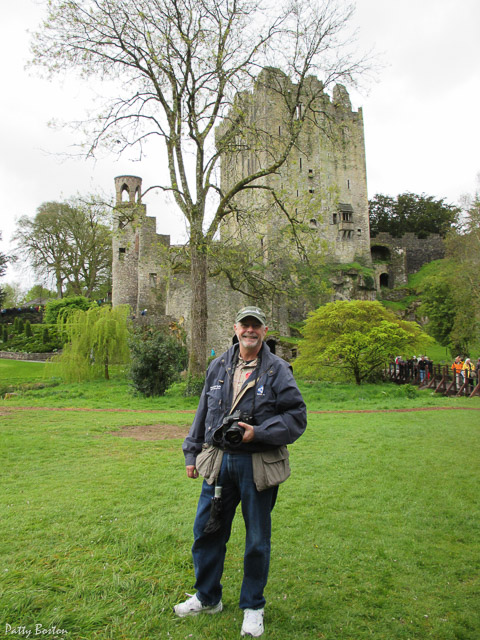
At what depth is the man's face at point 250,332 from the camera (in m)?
3.01

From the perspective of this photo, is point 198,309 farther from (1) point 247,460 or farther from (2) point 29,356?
(2) point 29,356

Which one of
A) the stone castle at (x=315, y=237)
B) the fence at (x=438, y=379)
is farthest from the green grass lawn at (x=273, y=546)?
the stone castle at (x=315, y=237)

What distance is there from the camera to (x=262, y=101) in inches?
1495

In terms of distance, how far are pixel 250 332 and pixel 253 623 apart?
1623 millimetres

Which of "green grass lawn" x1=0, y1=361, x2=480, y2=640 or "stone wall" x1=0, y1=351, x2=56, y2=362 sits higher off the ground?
"stone wall" x1=0, y1=351, x2=56, y2=362

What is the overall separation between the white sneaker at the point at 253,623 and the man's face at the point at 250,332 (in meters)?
1.49

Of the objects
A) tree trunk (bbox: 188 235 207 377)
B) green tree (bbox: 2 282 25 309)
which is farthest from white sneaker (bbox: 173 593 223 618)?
green tree (bbox: 2 282 25 309)

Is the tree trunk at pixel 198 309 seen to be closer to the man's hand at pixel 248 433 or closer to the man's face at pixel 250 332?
the man's face at pixel 250 332

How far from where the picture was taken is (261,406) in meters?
2.88

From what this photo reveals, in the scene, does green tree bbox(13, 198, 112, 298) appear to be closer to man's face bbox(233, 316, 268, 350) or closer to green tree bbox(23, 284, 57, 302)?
green tree bbox(23, 284, 57, 302)

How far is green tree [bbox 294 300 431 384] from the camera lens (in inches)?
708

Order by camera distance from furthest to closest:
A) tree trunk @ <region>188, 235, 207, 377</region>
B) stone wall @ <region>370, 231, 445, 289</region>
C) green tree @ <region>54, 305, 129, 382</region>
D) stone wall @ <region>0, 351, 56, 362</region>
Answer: stone wall @ <region>370, 231, 445, 289</region>
stone wall @ <region>0, 351, 56, 362</region>
green tree @ <region>54, 305, 129, 382</region>
tree trunk @ <region>188, 235, 207, 377</region>

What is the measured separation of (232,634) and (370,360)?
16.8 metres

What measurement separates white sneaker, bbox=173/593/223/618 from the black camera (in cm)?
95
